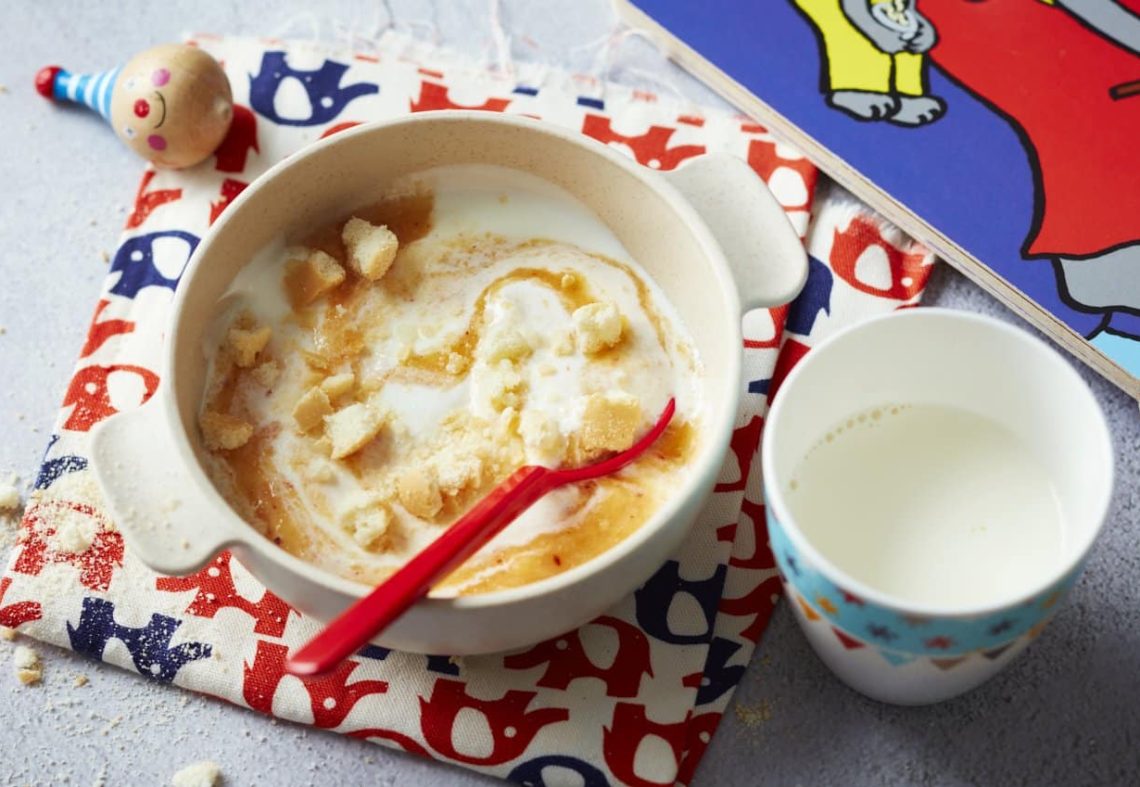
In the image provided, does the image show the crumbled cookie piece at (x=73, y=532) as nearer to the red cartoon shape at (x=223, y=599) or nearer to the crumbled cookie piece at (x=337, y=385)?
the red cartoon shape at (x=223, y=599)

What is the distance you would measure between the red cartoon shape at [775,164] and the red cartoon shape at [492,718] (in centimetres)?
40

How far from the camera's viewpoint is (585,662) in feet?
2.36

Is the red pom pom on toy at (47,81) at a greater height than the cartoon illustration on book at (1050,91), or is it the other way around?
the red pom pom on toy at (47,81)

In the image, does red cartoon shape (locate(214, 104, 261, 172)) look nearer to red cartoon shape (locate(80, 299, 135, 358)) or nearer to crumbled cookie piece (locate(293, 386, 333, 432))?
red cartoon shape (locate(80, 299, 135, 358))

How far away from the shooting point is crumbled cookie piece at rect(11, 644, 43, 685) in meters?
0.74

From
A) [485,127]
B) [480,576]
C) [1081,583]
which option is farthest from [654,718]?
[485,127]

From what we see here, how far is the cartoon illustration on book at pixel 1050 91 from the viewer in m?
0.82

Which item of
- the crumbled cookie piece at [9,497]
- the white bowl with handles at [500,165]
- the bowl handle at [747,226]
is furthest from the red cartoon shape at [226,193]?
the bowl handle at [747,226]

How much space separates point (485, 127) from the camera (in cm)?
77

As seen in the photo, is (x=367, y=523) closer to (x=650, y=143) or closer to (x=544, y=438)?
(x=544, y=438)

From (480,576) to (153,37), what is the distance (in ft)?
1.87

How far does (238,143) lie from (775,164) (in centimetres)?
40

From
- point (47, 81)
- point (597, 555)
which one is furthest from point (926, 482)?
point (47, 81)

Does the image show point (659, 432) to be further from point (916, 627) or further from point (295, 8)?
point (295, 8)
